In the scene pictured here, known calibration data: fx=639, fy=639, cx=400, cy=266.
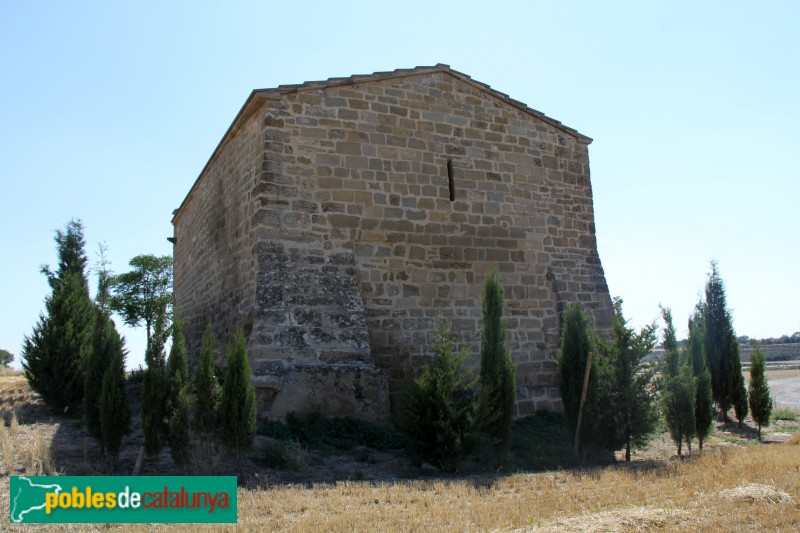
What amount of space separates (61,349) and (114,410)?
15.9 ft

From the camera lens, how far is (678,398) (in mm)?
9672

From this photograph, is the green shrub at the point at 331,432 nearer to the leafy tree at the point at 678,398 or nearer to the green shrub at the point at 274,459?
the green shrub at the point at 274,459

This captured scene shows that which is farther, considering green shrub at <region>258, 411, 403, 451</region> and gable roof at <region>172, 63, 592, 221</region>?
gable roof at <region>172, 63, 592, 221</region>

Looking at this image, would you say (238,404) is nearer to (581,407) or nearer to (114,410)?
(114,410)

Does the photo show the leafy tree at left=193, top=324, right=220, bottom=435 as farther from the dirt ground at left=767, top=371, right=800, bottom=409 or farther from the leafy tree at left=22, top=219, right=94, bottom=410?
the dirt ground at left=767, top=371, right=800, bottom=409

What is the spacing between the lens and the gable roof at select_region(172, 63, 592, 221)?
402 inches

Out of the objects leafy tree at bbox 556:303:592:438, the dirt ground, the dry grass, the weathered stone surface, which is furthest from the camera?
the dirt ground

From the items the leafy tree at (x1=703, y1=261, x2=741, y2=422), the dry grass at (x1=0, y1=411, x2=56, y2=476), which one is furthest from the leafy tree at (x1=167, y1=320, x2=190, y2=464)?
the leafy tree at (x1=703, y1=261, x2=741, y2=422)

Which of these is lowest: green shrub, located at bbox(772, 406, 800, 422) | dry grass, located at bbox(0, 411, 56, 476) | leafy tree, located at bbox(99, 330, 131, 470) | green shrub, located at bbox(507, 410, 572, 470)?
green shrub, located at bbox(772, 406, 800, 422)

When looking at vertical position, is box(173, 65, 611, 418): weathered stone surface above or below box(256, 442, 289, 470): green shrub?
above

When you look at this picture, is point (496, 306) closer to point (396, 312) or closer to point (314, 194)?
point (396, 312)

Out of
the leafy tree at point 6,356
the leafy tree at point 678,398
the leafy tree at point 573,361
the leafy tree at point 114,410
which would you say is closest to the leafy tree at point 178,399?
the leafy tree at point 114,410

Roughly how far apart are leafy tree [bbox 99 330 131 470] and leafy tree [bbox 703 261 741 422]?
12772 millimetres

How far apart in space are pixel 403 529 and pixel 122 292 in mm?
23024
